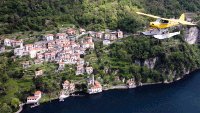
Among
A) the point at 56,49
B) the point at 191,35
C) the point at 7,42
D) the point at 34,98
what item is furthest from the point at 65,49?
the point at 191,35

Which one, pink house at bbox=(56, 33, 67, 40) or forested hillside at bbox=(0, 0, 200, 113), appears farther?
pink house at bbox=(56, 33, 67, 40)

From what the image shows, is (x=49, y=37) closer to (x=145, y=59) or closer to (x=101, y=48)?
(x=101, y=48)

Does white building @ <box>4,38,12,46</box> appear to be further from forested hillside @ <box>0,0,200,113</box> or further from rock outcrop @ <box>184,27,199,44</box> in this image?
rock outcrop @ <box>184,27,199,44</box>

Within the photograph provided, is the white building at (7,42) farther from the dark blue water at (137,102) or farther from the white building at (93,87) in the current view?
the white building at (93,87)

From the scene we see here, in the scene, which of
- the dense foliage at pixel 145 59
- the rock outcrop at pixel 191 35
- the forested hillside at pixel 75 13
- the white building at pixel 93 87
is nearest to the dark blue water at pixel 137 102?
the white building at pixel 93 87

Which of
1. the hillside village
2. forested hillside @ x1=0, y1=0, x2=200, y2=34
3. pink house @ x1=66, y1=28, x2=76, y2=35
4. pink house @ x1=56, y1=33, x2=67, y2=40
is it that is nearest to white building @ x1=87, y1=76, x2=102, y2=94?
the hillside village
